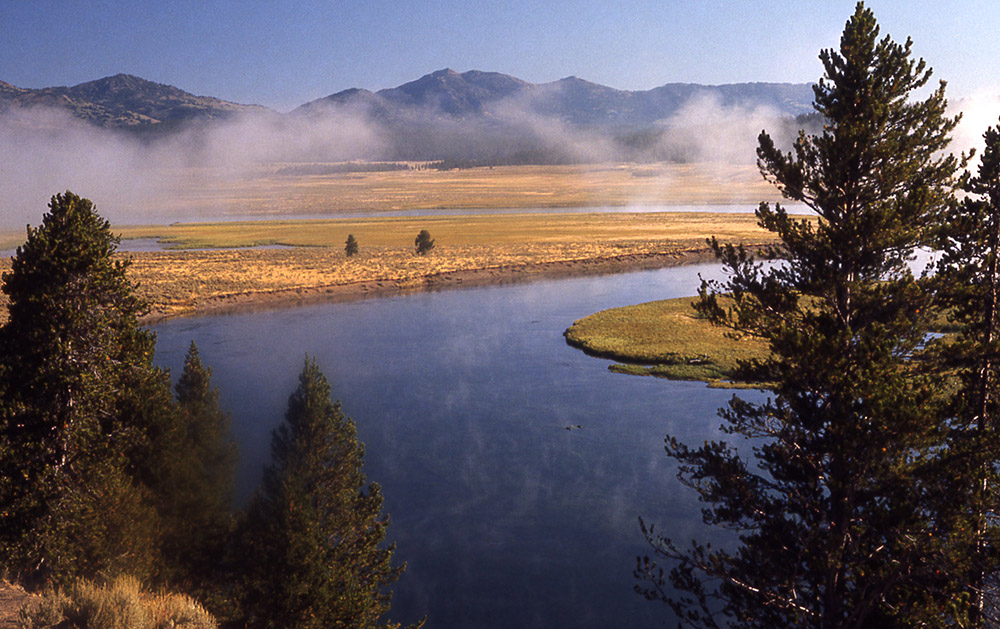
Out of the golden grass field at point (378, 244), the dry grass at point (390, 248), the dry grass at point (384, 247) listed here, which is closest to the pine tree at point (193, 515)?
the golden grass field at point (378, 244)

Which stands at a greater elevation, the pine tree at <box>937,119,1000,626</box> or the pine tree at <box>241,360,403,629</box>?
the pine tree at <box>937,119,1000,626</box>

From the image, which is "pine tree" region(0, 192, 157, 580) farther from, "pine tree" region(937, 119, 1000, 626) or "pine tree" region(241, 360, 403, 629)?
"pine tree" region(937, 119, 1000, 626)

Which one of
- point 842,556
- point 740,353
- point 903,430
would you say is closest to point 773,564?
point 842,556

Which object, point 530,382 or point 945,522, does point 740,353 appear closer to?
point 530,382

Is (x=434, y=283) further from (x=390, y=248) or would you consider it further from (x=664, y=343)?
(x=664, y=343)

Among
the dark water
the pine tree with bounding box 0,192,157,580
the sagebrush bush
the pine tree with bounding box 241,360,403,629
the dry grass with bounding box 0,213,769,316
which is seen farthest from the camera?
the dry grass with bounding box 0,213,769,316

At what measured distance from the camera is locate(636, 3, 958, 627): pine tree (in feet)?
36.8

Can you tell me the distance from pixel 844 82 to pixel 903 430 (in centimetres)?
592

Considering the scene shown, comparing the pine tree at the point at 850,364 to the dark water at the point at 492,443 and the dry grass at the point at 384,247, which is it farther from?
the dry grass at the point at 384,247

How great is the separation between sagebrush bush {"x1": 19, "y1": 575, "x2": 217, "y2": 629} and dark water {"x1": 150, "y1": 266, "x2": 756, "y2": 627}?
721 centimetres

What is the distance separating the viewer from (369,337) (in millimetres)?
44188

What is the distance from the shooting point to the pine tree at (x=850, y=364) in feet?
36.8

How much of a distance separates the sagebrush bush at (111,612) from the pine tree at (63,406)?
1.54 m

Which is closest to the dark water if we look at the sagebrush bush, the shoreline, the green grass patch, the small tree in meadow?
the green grass patch
